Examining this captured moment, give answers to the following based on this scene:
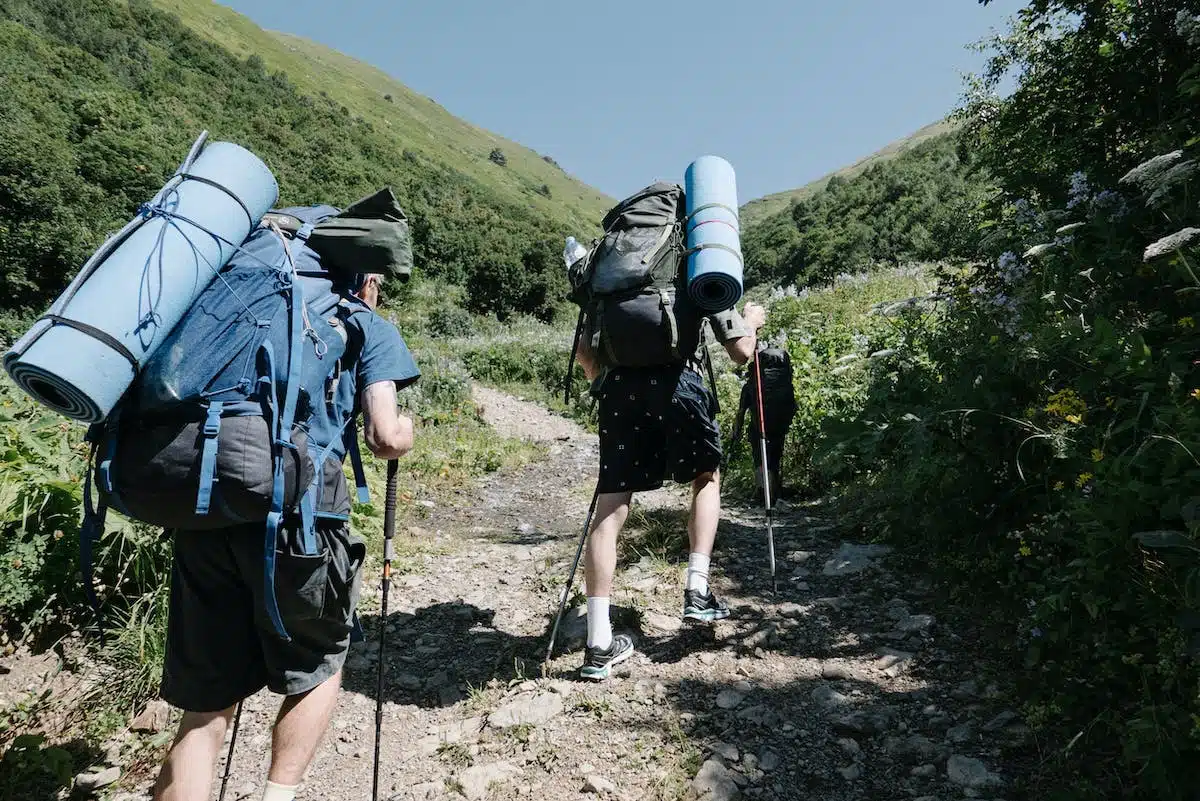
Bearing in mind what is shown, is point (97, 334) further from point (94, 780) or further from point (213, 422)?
point (94, 780)

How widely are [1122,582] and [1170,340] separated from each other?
95 centimetres

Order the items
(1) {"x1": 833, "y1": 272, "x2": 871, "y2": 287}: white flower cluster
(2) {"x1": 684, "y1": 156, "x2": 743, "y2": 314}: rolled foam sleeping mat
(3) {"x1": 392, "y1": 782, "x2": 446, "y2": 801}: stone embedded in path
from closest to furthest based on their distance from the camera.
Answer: (3) {"x1": 392, "y1": 782, "x2": 446, "y2": 801}: stone embedded in path → (2) {"x1": 684, "y1": 156, "x2": 743, "y2": 314}: rolled foam sleeping mat → (1) {"x1": 833, "y1": 272, "x2": 871, "y2": 287}: white flower cluster

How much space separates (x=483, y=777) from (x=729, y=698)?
1043 millimetres

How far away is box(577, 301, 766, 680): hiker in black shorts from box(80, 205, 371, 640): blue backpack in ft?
4.67

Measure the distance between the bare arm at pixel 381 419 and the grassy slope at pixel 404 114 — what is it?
5928cm

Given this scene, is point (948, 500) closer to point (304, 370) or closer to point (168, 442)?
point (304, 370)

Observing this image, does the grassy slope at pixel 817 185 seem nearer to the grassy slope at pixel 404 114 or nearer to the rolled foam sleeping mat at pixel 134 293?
the grassy slope at pixel 404 114

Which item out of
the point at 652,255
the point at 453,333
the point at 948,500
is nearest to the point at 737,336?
the point at 652,255

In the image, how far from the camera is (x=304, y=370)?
2029mm

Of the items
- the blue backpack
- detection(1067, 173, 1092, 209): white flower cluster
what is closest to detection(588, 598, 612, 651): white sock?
the blue backpack

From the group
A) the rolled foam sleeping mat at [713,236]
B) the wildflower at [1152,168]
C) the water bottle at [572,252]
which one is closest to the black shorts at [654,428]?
the rolled foam sleeping mat at [713,236]

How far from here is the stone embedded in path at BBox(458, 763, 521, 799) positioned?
2.58 metres

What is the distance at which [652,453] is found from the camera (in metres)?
3.32

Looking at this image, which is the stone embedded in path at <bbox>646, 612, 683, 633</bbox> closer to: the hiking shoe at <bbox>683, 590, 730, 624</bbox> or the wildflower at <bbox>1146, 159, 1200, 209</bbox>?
the hiking shoe at <bbox>683, 590, 730, 624</bbox>
